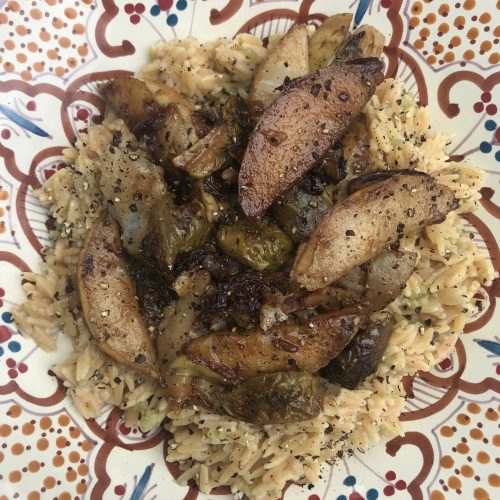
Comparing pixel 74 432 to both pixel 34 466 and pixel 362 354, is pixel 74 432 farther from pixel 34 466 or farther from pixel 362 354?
pixel 362 354

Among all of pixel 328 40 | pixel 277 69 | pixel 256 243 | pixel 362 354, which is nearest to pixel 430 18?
pixel 328 40

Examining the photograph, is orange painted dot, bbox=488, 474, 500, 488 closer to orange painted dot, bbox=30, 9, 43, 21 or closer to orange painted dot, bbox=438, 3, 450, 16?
orange painted dot, bbox=438, 3, 450, 16

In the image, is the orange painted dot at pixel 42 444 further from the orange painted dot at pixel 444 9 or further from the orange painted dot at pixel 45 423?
the orange painted dot at pixel 444 9

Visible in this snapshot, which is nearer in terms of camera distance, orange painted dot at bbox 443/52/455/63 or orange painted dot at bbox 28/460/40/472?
orange painted dot at bbox 28/460/40/472

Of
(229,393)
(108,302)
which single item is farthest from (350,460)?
(108,302)

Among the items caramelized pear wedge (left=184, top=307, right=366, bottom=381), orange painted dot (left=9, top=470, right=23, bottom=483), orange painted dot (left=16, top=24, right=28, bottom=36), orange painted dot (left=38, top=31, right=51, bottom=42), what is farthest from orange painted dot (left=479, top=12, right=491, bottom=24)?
orange painted dot (left=9, top=470, right=23, bottom=483)

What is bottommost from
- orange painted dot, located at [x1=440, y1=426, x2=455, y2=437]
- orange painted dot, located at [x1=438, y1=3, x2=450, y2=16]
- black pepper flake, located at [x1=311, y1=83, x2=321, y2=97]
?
orange painted dot, located at [x1=440, y1=426, x2=455, y2=437]
